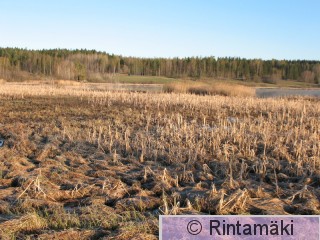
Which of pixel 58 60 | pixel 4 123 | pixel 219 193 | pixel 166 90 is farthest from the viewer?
pixel 58 60

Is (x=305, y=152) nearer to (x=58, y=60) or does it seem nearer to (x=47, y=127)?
(x=47, y=127)

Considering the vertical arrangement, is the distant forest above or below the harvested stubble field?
above

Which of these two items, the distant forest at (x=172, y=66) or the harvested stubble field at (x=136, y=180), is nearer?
the harvested stubble field at (x=136, y=180)

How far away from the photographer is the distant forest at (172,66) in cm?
8800

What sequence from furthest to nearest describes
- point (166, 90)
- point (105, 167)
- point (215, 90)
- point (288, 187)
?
point (166, 90) < point (215, 90) < point (105, 167) < point (288, 187)

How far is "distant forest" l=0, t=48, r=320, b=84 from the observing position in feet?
289

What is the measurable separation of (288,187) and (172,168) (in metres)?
2.07

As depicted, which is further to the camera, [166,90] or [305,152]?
[166,90]

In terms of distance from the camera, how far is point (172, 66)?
101312 millimetres

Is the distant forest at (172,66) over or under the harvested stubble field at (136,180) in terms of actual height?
over

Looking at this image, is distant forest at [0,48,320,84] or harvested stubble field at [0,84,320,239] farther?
distant forest at [0,48,320,84]

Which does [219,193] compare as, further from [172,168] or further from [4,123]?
[4,123]

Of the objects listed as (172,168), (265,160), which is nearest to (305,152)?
(265,160)

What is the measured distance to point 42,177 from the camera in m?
6.27
